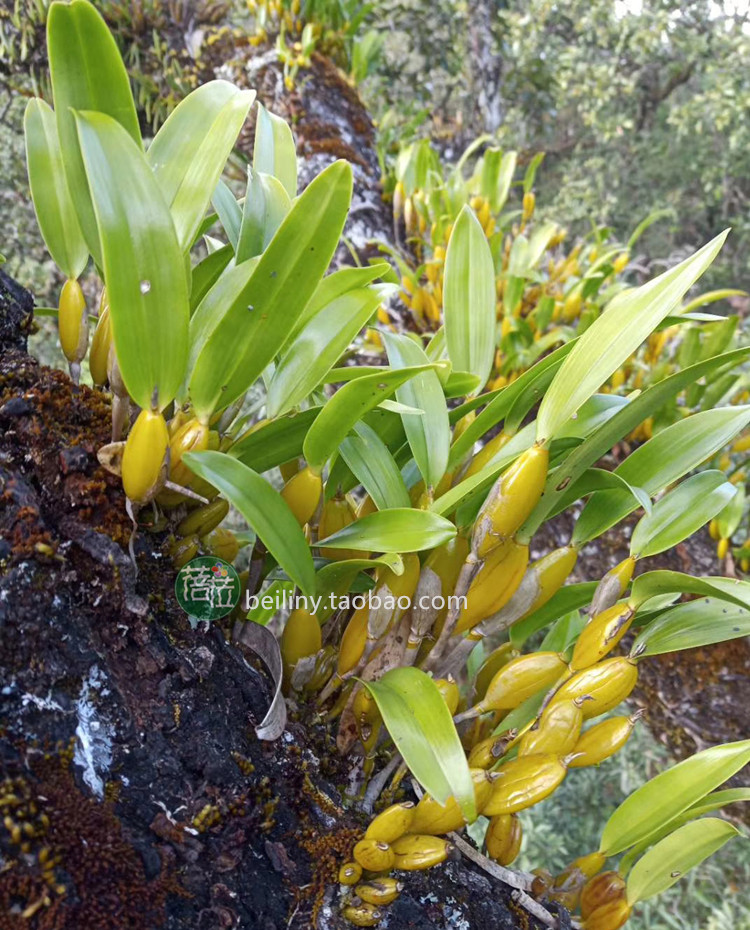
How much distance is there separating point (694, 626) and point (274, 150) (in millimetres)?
681

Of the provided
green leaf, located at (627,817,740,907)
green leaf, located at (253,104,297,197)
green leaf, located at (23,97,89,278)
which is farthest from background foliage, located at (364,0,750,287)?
green leaf, located at (627,817,740,907)

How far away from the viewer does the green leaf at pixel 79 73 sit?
0.56 m

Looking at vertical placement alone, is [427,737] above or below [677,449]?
below

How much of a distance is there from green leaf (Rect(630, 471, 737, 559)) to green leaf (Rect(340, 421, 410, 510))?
0.24 metres

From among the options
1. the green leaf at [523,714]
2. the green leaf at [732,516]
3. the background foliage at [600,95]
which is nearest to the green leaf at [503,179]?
the background foliage at [600,95]

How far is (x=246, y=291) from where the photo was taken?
555mm

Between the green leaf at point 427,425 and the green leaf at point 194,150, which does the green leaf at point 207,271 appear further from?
the green leaf at point 427,425

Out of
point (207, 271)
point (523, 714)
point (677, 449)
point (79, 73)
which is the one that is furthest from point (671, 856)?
point (79, 73)

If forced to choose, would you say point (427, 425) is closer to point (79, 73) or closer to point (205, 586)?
point (205, 586)

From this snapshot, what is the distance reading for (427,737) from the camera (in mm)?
542

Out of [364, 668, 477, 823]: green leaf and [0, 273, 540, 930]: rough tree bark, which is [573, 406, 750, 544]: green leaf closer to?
[364, 668, 477, 823]: green leaf

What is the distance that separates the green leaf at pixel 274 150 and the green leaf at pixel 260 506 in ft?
1.16

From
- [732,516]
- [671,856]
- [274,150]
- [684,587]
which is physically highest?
[274,150]

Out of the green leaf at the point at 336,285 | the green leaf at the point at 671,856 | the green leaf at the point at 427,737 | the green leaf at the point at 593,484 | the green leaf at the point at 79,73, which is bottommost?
the green leaf at the point at 671,856
